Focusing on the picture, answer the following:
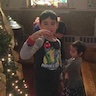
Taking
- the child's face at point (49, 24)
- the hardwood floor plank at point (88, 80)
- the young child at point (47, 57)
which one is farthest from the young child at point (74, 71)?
the child's face at point (49, 24)

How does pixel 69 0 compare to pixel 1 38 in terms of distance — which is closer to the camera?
pixel 1 38

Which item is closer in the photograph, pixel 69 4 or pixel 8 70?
pixel 8 70

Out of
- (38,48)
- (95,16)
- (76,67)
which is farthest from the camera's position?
(95,16)

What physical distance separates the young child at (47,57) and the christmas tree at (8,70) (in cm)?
21

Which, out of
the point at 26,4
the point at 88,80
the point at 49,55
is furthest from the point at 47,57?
the point at 26,4

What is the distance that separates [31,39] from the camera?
5.81 feet

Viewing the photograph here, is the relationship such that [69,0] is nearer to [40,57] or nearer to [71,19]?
[71,19]

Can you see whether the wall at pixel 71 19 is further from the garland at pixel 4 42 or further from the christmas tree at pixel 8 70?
the garland at pixel 4 42

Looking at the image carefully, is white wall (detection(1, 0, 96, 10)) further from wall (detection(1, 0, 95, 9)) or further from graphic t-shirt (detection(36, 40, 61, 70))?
graphic t-shirt (detection(36, 40, 61, 70))

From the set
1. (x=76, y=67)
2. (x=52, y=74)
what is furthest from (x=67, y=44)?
(x=52, y=74)

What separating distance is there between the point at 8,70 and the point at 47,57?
34 cm

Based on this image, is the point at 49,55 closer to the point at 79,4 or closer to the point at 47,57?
the point at 47,57

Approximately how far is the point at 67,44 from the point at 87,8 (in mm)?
600

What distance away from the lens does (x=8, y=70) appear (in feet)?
6.70
